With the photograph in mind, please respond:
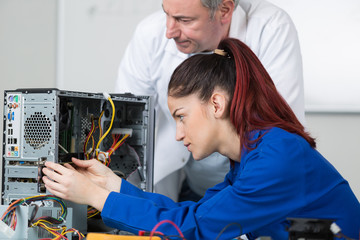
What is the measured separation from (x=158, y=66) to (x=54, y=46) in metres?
1.61

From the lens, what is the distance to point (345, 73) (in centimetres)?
325

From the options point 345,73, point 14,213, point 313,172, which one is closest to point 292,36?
point 313,172

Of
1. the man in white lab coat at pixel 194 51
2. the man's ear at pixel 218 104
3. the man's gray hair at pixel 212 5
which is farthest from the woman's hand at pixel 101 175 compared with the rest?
the man's gray hair at pixel 212 5

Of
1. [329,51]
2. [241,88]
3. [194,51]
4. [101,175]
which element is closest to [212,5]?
[194,51]

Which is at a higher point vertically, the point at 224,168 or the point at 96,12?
the point at 96,12

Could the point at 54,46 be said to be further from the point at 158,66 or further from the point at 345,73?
the point at 345,73

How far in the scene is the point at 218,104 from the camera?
1599 mm

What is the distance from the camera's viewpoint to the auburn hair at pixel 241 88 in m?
1.58

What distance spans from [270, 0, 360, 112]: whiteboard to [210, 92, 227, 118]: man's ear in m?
1.86

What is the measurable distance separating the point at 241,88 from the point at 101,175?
23.3 inches

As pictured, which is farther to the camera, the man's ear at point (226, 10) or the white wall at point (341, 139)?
the white wall at point (341, 139)

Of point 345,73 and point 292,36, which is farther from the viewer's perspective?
point 345,73

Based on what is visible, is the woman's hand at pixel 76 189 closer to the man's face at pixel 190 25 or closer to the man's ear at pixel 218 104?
the man's ear at pixel 218 104

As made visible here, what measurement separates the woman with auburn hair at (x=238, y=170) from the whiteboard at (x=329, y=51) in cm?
172
